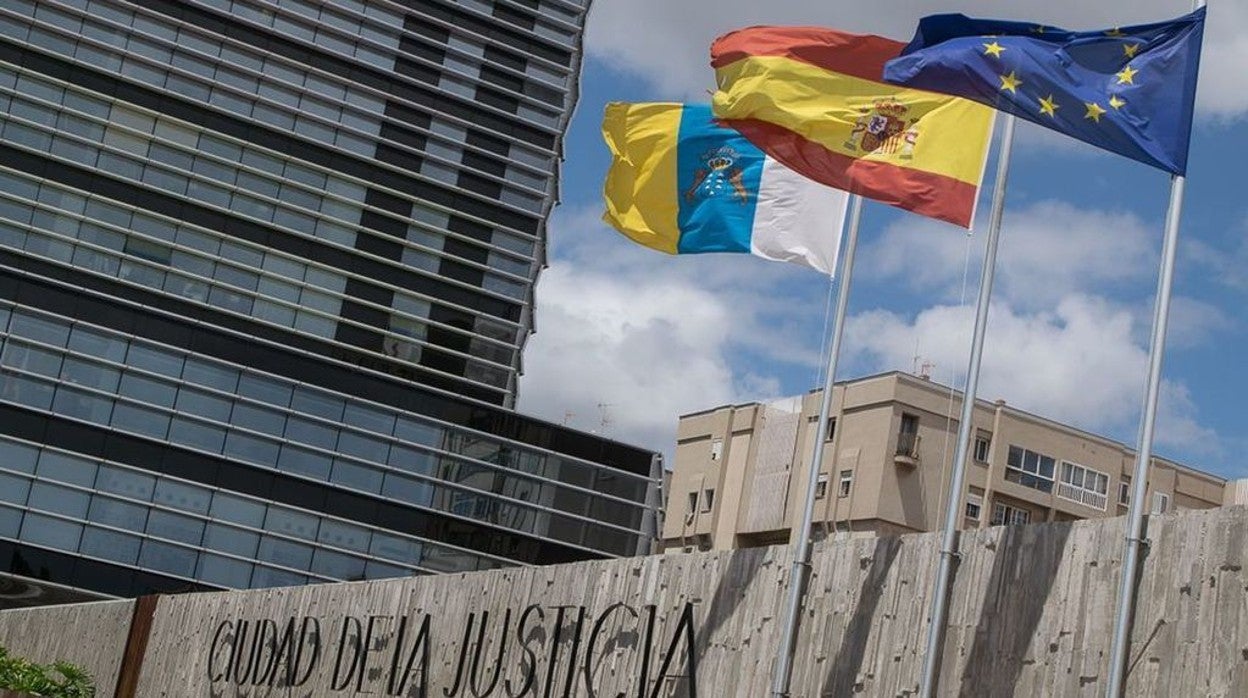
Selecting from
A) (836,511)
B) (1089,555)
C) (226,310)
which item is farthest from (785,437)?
(1089,555)

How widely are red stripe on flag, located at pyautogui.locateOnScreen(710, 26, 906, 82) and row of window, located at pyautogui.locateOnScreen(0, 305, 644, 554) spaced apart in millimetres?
36710

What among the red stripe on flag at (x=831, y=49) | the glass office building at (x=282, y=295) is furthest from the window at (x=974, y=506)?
the red stripe on flag at (x=831, y=49)

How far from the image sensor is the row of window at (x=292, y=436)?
4588cm

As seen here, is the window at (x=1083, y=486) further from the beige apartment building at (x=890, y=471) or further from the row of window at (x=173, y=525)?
the row of window at (x=173, y=525)

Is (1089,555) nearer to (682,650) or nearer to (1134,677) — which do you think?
(1134,677)

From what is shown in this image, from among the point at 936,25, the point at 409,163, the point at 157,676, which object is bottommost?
the point at 157,676

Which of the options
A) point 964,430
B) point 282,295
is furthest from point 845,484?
point 964,430

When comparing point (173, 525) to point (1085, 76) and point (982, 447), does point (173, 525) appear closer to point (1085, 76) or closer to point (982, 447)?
point (982, 447)

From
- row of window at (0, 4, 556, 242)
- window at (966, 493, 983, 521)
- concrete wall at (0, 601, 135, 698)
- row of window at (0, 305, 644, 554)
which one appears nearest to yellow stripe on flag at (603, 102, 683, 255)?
concrete wall at (0, 601, 135, 698)

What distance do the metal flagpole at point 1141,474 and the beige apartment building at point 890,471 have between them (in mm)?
45919

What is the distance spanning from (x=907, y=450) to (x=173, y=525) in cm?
2490

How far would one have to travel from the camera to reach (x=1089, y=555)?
34.7ft

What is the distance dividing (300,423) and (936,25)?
130 ft

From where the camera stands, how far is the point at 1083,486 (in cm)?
6303
